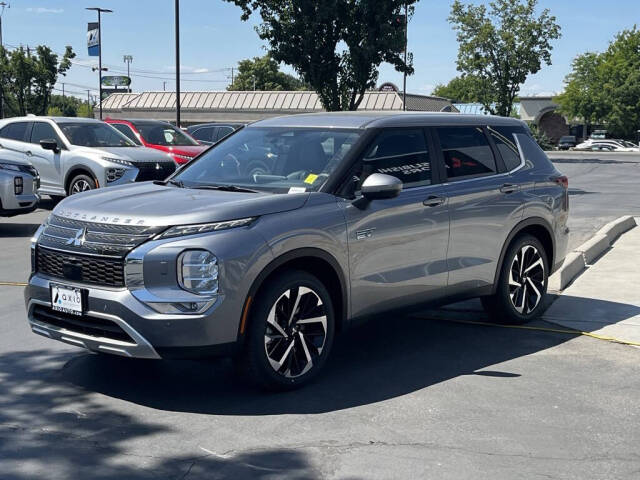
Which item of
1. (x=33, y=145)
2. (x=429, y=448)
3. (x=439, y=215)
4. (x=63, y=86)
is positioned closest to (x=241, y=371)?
(x=429, y=448)

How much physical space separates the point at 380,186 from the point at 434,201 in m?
0.86

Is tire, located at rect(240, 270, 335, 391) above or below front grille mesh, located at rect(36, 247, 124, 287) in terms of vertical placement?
below

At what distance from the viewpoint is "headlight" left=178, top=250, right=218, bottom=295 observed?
5.01 m

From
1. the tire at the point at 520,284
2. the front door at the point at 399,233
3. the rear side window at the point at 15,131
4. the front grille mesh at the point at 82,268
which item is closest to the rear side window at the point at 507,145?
the tire at the point at 520,284

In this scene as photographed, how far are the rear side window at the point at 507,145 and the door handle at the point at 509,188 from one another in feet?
0.56

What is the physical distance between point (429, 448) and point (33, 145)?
13.9 meters

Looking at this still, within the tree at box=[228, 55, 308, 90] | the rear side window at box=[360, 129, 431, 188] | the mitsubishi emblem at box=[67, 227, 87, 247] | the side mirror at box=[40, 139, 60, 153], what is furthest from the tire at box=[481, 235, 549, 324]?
the tree at box=[228, 55, 308, 90]

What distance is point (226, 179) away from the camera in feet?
20.4

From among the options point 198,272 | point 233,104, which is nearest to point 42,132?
point 198,272

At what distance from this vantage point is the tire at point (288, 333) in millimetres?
5250

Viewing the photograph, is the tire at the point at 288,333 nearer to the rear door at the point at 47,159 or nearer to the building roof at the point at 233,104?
the rear door at the point at 47,159

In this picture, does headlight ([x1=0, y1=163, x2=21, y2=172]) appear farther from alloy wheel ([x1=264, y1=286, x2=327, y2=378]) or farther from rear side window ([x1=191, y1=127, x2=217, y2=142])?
rear side window ([x1=191, y1=127, x2=217, y2=142])

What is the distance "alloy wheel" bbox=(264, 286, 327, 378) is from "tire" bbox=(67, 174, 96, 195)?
35.2ft

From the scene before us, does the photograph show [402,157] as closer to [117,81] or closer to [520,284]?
[520,284]
